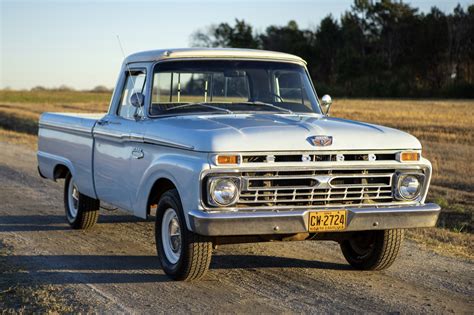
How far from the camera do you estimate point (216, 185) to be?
6312 millimetres

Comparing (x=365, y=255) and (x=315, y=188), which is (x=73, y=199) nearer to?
(x=365, y=255)

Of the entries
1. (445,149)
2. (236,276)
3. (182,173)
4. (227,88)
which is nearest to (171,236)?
(236,276)

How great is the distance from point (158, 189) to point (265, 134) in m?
1.31

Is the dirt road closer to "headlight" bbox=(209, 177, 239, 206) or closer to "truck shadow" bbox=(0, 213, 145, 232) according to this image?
"truck shadow" bbox=(0, 213, 145, 232)

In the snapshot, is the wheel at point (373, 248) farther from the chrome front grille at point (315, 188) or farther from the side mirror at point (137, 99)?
the side mirror at point (137, 99)

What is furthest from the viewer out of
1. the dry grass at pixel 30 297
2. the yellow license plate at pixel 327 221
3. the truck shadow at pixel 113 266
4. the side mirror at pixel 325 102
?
the side mirror at pixel 325 102

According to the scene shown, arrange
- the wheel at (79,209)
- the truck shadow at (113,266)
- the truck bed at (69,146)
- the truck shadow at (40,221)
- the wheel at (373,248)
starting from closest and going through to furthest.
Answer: the truck shadow at (113,266) → the wheel at (373,248) → the truck bed at (69,146) → the wheel at (79,209) → the truck shadow at (40,221)

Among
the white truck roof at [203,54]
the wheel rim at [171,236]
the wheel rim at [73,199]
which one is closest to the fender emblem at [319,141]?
the wheel rim at [171,236]

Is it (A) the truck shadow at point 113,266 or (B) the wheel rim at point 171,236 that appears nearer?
(B) the wheel rim at point 171,236

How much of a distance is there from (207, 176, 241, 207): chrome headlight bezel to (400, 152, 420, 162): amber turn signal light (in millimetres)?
1443

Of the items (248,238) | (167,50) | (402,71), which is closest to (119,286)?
(248,238)

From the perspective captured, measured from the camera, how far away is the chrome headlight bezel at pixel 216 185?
6.29 m

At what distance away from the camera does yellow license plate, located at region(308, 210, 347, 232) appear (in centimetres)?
649

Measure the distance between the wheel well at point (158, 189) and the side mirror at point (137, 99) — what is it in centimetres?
91
